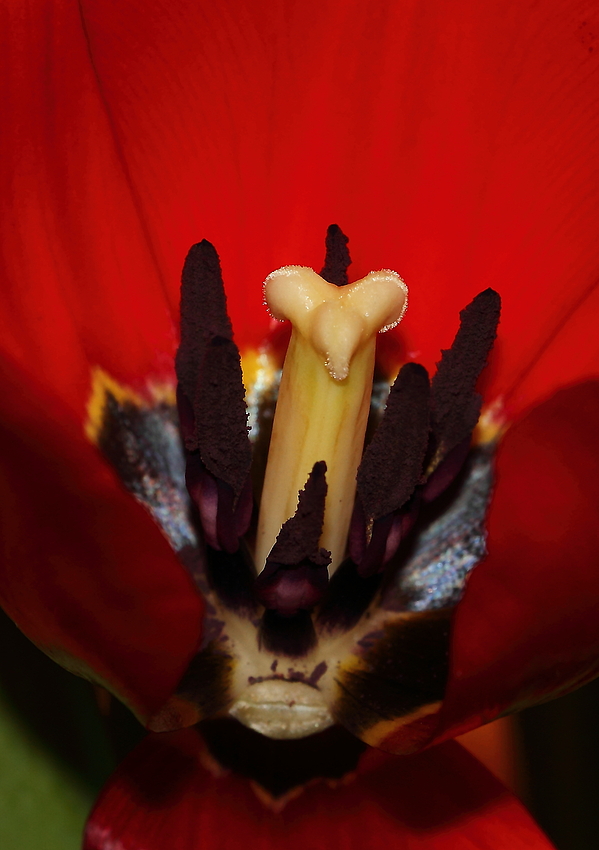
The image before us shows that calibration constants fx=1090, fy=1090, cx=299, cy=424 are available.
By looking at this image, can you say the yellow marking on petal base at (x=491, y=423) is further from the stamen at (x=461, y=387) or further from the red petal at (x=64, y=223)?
the red petal at (x=64, y=223)

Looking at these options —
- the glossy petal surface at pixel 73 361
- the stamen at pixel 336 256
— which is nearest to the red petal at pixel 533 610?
the glossy petal surface at pixel 73 361

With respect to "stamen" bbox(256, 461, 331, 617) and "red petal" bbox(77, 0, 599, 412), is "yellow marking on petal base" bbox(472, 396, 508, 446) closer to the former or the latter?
"red petal" bbox(77, 0, 599, 412)

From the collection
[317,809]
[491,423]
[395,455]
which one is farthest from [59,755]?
[491,423]

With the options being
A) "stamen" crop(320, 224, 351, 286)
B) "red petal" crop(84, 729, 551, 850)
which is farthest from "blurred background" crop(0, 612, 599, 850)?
"stamen" crop(320, 224, 351, 286)

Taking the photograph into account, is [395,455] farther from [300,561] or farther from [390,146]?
[390,146]

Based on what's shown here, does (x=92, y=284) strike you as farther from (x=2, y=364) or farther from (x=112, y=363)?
(x=2, y=364)
